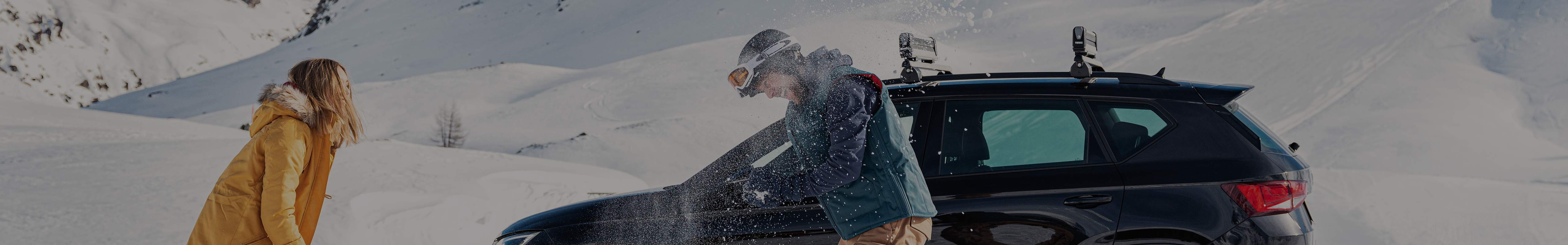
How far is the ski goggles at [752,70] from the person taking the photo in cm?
237

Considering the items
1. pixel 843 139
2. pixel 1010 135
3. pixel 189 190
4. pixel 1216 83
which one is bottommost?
pixel 1216 83

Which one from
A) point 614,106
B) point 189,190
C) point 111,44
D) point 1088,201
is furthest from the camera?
point 111,44

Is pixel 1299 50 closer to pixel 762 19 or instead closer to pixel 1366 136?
pixel 1366 136

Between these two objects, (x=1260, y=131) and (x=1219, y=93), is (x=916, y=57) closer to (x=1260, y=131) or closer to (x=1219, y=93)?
(x=1219, y=93)

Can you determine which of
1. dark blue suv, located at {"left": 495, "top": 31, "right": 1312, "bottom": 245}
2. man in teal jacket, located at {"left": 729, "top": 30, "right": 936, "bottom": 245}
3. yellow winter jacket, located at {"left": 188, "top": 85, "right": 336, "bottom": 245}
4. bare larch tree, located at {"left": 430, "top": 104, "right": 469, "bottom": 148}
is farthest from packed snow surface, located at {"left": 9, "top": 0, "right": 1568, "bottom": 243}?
man in teal jacket, located at {"left": 729, "top": 30, "right": 936, "bottom": 245}

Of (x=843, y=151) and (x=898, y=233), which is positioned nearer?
(x=843, y=151)

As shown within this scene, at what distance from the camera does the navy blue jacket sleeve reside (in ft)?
Result: 7.04

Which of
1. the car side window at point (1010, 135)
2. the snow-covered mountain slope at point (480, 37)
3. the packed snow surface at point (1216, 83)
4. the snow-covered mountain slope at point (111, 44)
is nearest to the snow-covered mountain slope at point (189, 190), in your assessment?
the packed snow surface at point (1216, 83)

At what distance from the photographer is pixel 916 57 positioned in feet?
10.5

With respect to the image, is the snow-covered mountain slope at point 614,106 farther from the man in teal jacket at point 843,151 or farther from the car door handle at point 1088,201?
the man in teal jacket at point 843,151

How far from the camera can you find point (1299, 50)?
20.3 meters

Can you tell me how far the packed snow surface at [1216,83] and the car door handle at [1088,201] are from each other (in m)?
1.13

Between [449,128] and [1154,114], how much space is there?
36.1 m

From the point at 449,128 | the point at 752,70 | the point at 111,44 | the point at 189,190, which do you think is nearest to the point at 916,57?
the point at 752,70
